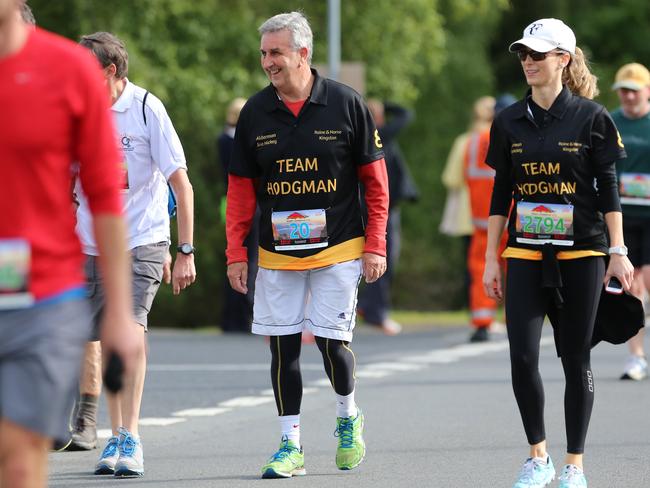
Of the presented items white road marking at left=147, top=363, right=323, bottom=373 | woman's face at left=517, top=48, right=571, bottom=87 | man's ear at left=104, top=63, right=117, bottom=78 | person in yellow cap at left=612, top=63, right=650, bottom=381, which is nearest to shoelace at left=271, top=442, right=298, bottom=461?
man's ear at left=104, top=63, right=117, bottom=78

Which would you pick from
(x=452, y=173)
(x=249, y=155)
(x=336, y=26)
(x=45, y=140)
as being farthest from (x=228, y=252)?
(x=336, y=26)

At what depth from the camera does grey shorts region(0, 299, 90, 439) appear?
4203mm

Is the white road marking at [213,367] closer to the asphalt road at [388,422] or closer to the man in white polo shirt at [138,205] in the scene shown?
the asphalt road at [388,422]

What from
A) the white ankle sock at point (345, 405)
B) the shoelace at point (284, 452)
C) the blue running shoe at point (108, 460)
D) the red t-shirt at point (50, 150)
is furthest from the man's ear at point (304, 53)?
the red t-shirt at point (50, 150)

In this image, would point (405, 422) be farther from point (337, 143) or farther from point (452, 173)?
point (452, 173)

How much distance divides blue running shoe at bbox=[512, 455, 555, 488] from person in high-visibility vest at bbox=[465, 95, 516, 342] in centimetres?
837

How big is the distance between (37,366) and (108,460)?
3767mm

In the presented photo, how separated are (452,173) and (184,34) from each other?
1006cm

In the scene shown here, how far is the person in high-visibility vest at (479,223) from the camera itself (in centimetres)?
1553

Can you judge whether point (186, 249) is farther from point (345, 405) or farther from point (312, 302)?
point (345, 405)

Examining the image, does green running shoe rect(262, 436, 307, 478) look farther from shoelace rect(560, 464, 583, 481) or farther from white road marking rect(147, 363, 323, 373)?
white road marking rect(147, 363, 323, 373)

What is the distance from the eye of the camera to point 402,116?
17.8m

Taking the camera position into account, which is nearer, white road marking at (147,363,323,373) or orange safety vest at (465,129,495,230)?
white road marking at (147,363,323,373)

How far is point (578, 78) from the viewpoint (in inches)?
285
